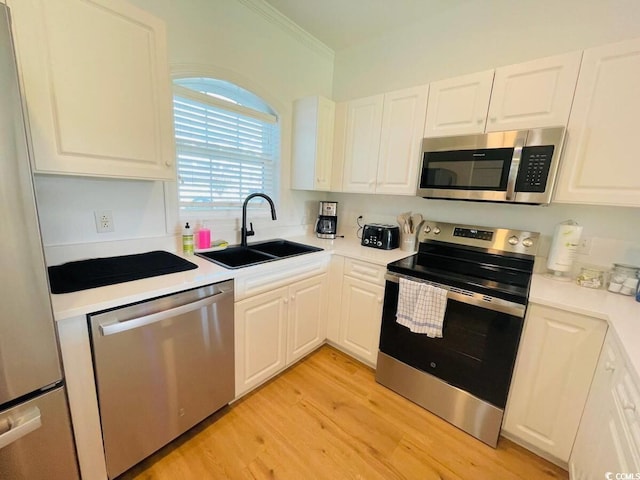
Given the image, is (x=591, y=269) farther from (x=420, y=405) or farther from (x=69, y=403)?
(x=69, y=403)

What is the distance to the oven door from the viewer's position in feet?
4.64

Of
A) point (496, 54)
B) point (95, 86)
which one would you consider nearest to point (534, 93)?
point (496, 54)

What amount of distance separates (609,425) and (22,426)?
79.8 inches

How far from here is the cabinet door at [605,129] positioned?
1.31 m

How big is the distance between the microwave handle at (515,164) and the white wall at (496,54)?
0.35 metres

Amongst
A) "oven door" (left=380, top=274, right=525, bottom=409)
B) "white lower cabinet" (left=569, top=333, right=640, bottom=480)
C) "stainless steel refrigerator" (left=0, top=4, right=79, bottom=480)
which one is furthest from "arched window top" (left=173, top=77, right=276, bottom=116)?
"white lower cabinet" (left=569, top=333, right=640, bottom=480)

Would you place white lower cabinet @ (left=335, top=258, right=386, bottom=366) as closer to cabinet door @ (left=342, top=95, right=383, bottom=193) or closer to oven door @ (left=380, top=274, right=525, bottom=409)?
oven door @ (left=380, top=274, right=525, bottom=409)

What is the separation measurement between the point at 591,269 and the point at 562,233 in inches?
12.3

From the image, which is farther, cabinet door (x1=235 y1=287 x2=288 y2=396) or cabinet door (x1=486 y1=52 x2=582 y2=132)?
cabinet door (x1=235 y1=287 x2=288 y2=396)

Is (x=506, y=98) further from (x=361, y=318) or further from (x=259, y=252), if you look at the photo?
(x=259, y=252)

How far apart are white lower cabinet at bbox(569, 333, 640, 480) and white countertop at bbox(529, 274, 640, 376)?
0.20 ft

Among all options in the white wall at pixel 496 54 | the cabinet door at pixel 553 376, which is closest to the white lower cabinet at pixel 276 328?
the white wall at pixel 496 54

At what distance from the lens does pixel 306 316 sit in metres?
2.09

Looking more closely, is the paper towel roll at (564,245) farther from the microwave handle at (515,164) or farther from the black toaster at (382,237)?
the black toaster at (382,237)
